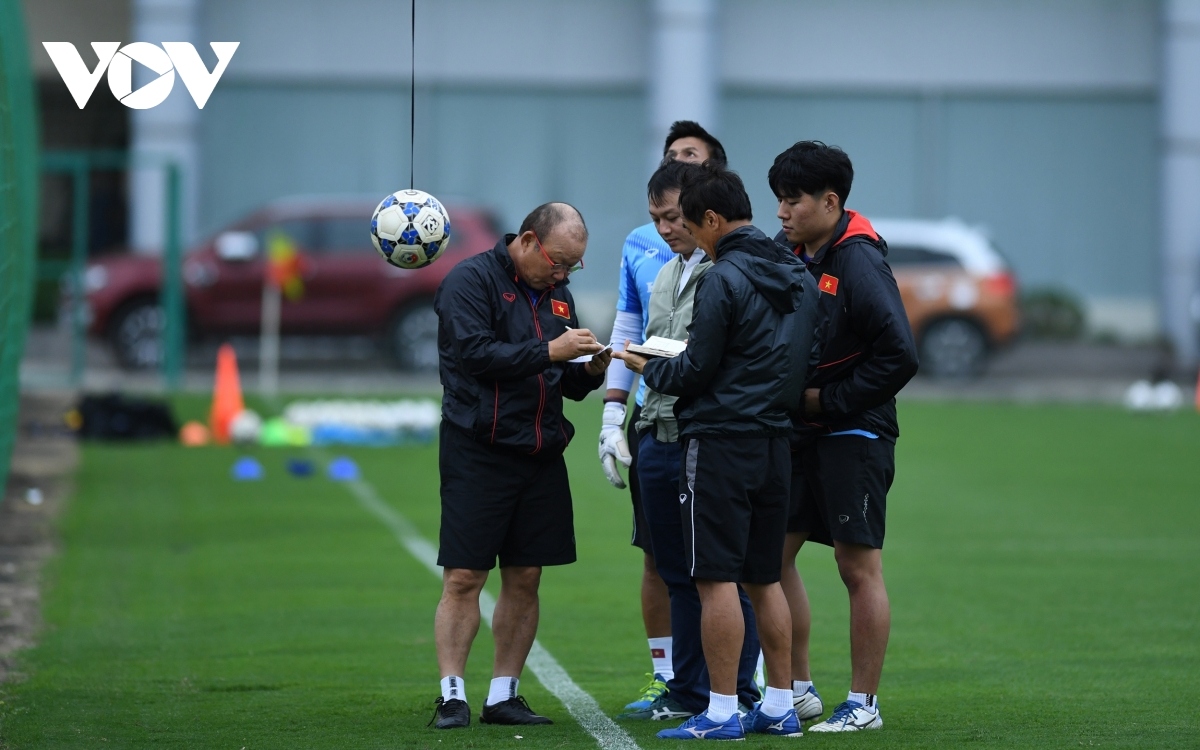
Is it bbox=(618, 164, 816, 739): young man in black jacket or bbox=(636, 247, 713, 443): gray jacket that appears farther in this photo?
bbox=(636, 247, 713, 443): gray jacket

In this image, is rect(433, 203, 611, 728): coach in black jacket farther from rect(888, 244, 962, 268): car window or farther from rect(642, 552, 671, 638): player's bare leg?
rect(888, 244, 962, 268): car window

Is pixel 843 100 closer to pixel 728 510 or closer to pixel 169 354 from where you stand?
pixel 169 354

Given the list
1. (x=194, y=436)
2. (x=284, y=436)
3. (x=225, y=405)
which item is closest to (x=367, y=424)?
(x=284, y=436)

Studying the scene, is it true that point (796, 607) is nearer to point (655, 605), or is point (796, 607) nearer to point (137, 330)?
point (655, 605)

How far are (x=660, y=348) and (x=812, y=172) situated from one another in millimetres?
861

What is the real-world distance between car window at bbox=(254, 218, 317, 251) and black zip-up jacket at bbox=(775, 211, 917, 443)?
18.6m

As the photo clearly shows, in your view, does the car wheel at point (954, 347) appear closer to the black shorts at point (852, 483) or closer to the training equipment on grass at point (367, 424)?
the training equipment on grass at point (367, 424)

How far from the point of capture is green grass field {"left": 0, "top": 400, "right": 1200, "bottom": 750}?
20.8 ft

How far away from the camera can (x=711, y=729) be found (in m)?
5.84

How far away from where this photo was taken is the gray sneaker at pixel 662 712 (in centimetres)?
641

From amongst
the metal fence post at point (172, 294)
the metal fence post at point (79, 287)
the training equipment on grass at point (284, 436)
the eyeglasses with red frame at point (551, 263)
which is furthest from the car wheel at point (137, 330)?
the eyeglasses with red frame at point (551, 263)

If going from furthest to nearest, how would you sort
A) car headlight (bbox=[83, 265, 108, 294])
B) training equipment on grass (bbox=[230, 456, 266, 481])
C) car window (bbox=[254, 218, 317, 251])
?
car window (bbox=[254, 218, 317, 251]), car headlight (bbox=[83, 265, 108, 294]), training equipment on grass (bbox=[230, 456, 266, 481])

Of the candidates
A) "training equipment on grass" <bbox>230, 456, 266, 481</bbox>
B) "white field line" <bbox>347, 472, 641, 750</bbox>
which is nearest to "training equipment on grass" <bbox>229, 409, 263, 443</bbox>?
"training equipment on grass" <bbox>230, 456, 266, 481</bbox>

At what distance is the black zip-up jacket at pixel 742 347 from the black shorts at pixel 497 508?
0.77 metres
